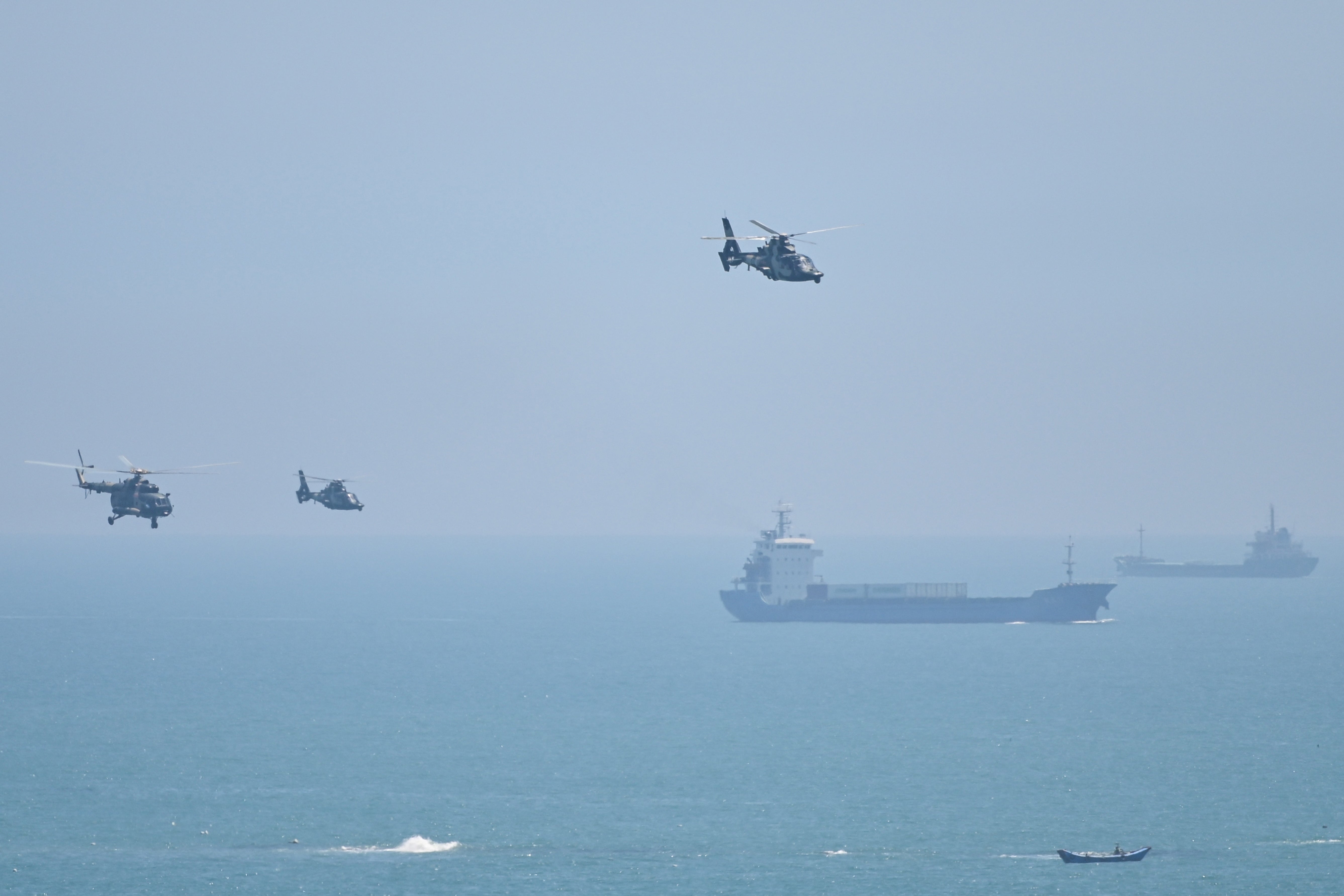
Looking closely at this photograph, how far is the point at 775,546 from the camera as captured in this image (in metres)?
176

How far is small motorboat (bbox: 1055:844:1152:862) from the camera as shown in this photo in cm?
7138

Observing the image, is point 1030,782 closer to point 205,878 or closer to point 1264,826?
point 1264,826

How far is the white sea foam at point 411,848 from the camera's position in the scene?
74.8m

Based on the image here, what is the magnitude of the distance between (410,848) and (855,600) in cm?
11010

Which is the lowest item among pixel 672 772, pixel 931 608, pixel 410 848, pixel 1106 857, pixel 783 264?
pixel 410 848

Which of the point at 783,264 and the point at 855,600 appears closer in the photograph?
the point at 783,264

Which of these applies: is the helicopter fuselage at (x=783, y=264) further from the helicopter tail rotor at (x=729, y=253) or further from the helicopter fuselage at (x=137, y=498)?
the helicopter fuselage at (x=137, y=498)

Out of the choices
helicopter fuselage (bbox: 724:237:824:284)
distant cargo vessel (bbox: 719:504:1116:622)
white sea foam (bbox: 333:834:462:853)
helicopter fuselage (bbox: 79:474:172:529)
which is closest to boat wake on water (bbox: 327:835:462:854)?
white sea foam (bbox: 333:834:462:853)

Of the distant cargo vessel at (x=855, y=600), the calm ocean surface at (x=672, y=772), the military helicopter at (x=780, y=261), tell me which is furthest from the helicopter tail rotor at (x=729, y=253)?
the distant cargo vessel at (x=855, y=600)

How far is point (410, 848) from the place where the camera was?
75.3 m

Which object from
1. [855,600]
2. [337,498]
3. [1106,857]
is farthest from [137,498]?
[855,600]

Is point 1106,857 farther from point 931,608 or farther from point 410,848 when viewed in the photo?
point 931,608

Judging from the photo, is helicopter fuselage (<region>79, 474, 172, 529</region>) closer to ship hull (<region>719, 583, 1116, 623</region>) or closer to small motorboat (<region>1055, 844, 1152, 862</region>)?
small motorboat (<region>1055, 844, 1152, 862</region>)

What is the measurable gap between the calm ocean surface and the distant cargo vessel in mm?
18677
